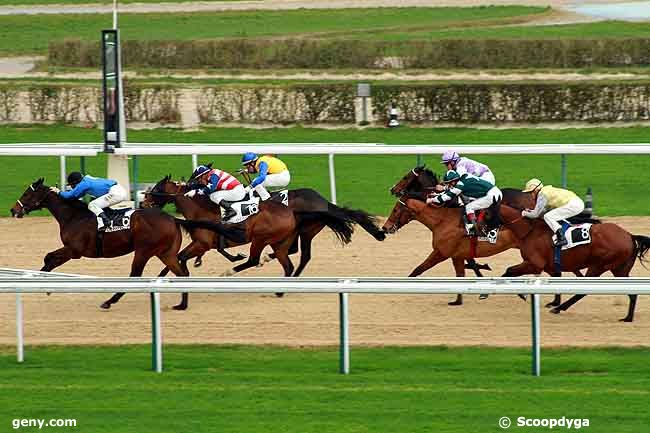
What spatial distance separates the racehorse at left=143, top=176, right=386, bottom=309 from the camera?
11.8 metres

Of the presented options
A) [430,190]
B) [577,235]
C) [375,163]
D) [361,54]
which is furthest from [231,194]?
[361,54]

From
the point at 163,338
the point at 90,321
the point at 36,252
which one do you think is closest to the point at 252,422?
the point at 163,338

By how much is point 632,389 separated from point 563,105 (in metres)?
12.0

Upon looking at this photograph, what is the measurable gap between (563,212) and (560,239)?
19 cm

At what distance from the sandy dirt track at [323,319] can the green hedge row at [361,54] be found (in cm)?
1272

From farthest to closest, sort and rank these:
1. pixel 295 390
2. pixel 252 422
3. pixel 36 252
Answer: pixel 36 252 < pixel 295 390 < pixel 252 422

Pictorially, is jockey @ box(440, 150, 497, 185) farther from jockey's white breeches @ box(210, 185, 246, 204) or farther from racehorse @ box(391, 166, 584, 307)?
jockey's white breeches @ box(210, 185, 246, 204)

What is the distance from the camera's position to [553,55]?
971 inches

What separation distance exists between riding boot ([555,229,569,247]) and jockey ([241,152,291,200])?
2.56 metres

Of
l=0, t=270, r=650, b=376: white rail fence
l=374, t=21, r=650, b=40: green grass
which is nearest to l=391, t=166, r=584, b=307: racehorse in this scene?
l=0, t=270, r=650, b=376: white rail fence

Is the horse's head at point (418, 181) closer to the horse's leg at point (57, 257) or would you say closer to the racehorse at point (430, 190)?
the racehorse at point (430, 190)

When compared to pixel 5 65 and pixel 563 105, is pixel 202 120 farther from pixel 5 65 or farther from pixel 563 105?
pixel 5 65

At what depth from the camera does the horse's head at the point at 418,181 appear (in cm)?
1224

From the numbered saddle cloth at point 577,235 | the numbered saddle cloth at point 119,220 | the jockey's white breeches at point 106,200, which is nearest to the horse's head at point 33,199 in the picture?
the jockey's white breeches at point 106,200
